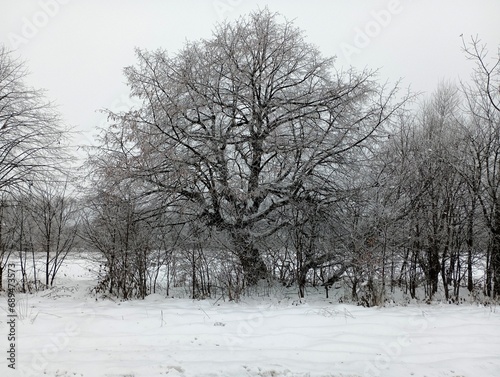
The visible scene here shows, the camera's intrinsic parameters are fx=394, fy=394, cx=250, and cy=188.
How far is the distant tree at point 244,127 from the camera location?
9625 millimetres

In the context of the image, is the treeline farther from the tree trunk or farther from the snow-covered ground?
the snow-covered ground

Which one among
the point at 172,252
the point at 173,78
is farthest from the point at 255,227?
the point at 173,78

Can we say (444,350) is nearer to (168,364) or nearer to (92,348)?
(168,364)

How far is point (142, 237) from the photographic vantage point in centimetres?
957

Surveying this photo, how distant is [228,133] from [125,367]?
6.95 meters

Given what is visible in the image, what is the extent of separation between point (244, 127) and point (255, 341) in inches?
265

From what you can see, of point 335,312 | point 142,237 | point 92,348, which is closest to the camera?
point 92,348

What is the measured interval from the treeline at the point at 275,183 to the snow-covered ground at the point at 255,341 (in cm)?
210

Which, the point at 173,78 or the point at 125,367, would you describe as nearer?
the point at 125,367

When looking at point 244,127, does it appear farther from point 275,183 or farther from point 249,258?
point 249,258

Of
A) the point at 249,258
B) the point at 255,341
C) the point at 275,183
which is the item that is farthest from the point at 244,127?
the point at 255,341

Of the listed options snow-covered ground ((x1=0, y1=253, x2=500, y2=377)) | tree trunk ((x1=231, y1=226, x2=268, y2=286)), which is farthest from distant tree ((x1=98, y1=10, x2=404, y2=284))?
snow-covered ground ((x1=0, y1=253, x2=500, y2=377))

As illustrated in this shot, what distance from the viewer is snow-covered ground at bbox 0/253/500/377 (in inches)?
178

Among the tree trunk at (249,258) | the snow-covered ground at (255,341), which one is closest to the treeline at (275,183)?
the tree trunk at (249,258)
